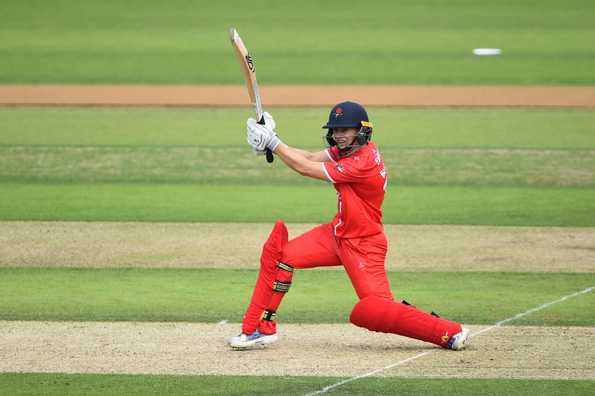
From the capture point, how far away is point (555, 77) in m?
26.3

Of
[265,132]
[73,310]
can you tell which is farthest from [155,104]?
[265,132]

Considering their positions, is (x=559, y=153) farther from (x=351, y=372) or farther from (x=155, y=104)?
(x=351, y=372)

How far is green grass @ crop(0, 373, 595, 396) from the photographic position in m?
7.46

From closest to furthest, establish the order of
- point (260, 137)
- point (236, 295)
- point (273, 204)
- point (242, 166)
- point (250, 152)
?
point (260, 137) → point (236, 295) → point (273, 204) → point (242, 166) → point (250, 152)

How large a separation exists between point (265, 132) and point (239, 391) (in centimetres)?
182

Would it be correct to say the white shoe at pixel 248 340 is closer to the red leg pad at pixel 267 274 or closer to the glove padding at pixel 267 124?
the red leg pad at pixel 267 274

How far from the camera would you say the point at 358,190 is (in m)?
8.33

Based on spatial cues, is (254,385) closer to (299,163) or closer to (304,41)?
(299,163)

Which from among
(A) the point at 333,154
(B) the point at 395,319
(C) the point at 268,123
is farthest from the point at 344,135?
(B) the point at 395,319

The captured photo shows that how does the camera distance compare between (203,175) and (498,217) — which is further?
(203,175)

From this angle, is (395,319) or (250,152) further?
(250,152)

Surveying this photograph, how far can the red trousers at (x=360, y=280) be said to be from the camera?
809cm

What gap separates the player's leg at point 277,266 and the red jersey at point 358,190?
0.19 metres

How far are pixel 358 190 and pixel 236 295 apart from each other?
239 cm
